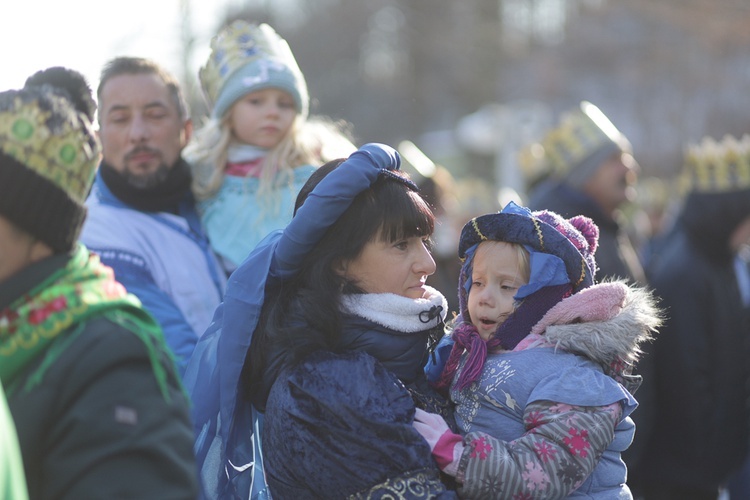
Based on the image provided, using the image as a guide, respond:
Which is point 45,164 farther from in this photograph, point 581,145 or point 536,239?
point 581,145

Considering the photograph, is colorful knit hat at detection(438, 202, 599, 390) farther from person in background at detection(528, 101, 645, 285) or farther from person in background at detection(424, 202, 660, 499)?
person in background at detection(528, 101, 645, 285)

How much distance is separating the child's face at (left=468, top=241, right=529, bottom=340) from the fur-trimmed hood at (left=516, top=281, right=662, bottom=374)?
0.12 metres

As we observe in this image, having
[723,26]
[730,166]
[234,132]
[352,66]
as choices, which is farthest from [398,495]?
[352,66]

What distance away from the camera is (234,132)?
14.0 feet

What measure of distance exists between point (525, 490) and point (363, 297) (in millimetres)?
696

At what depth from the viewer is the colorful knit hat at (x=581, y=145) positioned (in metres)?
6.14

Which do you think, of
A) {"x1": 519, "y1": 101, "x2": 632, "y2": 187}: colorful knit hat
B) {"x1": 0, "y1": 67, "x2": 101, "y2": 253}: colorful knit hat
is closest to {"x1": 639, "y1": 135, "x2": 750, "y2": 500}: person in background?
{"x1": 519, "y1": 101, "x2": 632, "y2": 187}: colorful knit hat

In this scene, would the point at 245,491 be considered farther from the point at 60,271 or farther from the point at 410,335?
the point at 60,271

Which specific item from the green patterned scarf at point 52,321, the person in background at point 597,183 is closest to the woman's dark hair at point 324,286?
the green patterned scarf at point 52,321

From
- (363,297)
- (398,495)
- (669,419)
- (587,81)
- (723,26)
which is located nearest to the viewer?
(398,495)

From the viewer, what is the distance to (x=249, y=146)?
420cm

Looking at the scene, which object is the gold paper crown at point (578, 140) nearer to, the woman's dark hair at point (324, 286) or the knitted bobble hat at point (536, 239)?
the knitted bobble hat at point (536, 239)

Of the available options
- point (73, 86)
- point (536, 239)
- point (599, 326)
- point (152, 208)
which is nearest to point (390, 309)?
point (536, 239)

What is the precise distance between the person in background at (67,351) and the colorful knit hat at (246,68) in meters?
2.11
